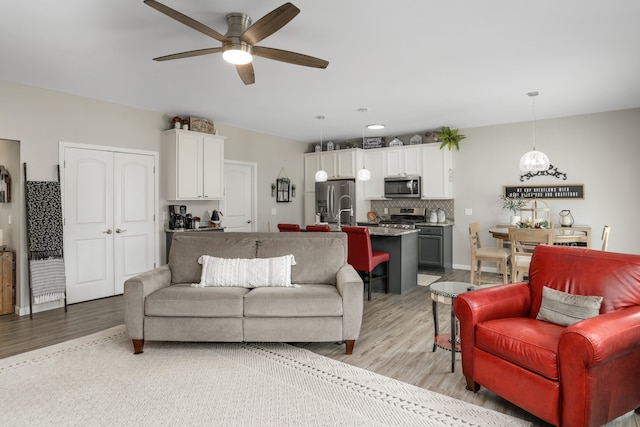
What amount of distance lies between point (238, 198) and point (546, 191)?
5.26 metres

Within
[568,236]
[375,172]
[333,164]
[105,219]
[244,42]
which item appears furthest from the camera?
[333,164]

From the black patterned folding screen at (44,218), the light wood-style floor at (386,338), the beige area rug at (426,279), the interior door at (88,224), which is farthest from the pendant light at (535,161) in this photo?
the black patterned folding screen at (44,218)

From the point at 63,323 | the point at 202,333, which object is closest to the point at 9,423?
the point at 202,333

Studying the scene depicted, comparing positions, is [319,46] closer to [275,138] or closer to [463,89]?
[463,89]

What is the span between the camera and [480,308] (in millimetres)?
2389

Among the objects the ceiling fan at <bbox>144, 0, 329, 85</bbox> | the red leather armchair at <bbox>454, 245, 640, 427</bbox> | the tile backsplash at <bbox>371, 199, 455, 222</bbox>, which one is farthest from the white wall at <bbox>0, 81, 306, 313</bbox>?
the red leather armchair at <bbox>454, 245, 640, 427</bbox>

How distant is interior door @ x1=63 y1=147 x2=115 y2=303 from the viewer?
463 centimetres

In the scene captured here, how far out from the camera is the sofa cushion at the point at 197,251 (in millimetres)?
3607

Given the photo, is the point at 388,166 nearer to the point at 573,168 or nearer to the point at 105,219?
the point at 573,168

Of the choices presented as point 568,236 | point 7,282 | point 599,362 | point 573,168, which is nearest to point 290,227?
point 7,282

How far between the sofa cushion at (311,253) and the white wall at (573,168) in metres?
3.95

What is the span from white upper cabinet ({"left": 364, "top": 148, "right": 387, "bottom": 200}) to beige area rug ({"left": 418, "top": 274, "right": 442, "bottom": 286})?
2.04 meters

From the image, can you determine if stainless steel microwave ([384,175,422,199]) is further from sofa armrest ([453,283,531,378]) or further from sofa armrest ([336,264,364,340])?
sofa armrest ([453,283,531,378])

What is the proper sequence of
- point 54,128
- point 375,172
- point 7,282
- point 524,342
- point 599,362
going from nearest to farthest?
point 599,362, point 524,342, point 7,282, point 54,128, point 375,172
